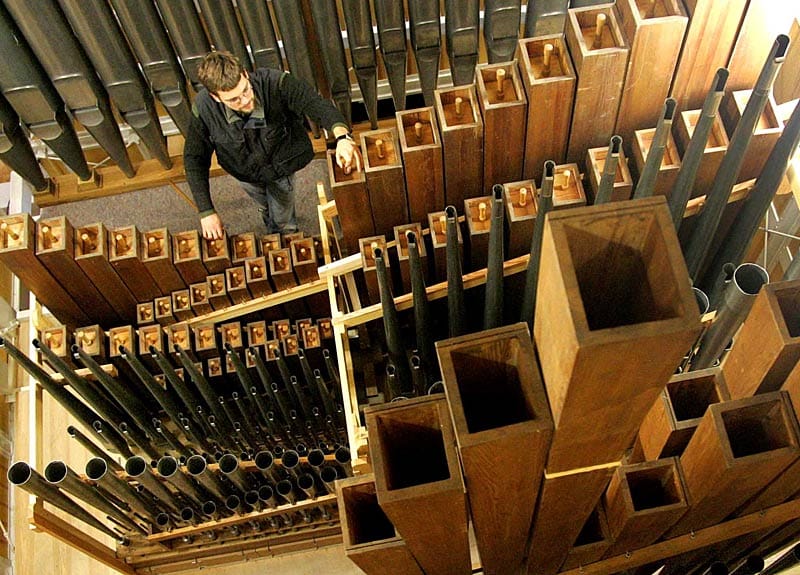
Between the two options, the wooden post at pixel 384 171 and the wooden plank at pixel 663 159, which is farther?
the wooden post at pixel 384 171

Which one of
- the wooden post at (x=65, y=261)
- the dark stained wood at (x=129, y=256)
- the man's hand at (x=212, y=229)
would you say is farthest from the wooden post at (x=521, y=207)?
the wooden post at (x=65, y=261)

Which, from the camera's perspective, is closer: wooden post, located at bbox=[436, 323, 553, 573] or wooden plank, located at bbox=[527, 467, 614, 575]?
wooden post, located at bbox=[436, 323, 553, 573]

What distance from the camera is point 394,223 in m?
2.16

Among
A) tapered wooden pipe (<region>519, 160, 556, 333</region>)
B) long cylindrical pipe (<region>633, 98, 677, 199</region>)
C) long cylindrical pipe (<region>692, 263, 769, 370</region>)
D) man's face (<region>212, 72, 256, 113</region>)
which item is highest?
man's face (<region>212, 72, 256, 113</region>)

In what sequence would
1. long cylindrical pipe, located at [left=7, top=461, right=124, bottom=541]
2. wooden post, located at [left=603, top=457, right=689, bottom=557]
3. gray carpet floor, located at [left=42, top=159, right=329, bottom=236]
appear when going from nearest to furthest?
wooden post, located at [left=603, top=457, right=689, bottom=557] → long cylindrical pipe, located at [left=7, top=461, right=124, bottom=541] → gray carpet floor, located at [left=42, top=159, right=329, bottom=236]

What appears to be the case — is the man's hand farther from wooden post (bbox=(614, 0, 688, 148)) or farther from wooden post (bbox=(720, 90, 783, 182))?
wooden post (bbox=(720, 90, 783, 182))

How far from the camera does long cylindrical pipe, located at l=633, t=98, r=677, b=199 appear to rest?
5.11ft

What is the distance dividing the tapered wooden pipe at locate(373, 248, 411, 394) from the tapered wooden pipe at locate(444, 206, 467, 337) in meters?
0.15

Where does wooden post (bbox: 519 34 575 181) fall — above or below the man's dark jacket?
below

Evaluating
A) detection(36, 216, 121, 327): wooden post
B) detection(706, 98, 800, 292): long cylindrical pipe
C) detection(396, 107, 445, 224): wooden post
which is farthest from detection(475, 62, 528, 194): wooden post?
detection(36, 216, 121, 327): wooden post

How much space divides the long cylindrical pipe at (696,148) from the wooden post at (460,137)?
488 mm

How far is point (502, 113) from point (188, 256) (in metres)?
1.17

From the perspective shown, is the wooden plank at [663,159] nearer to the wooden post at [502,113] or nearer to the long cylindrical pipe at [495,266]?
the wooden post at [502,113]

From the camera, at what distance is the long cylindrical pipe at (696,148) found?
1530mm
